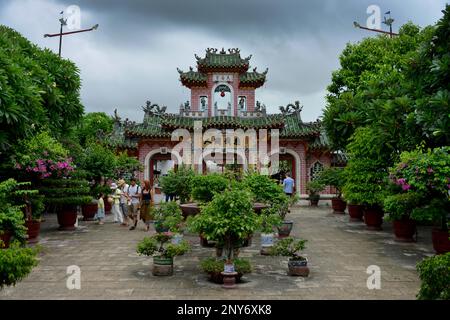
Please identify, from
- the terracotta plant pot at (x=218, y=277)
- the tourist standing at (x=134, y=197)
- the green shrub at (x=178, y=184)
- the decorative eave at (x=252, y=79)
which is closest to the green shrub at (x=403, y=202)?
the terracotta plant pot at (x=218, y=277)

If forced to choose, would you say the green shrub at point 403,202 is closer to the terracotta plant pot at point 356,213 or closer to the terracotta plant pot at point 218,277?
the terracotta plant pot at point 218,277

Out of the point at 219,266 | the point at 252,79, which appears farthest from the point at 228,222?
the point at 252,79

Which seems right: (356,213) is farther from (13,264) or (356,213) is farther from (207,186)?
(13,264)

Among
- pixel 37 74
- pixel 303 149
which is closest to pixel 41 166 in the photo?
pixel 37 74

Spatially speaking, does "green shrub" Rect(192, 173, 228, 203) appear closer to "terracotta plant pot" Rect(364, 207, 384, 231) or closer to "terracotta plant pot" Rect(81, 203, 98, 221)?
"terracotta plant pot" Rect(364, 207, 384, 231)

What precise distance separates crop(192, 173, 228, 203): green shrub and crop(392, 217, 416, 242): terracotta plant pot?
4385 millimetres

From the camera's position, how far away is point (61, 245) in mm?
9938

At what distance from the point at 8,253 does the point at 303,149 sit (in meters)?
22.1

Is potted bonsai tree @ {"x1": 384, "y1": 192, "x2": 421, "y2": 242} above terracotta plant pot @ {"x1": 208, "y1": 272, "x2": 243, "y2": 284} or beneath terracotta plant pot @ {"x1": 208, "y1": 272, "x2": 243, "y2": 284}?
above

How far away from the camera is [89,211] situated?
1541cm

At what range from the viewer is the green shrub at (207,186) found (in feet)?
35.8

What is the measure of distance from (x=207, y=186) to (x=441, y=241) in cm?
548

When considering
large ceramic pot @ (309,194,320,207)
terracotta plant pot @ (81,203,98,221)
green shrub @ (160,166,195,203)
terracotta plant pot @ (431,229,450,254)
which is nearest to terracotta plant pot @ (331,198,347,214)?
large ceramic pot @ (309,194,320,207)

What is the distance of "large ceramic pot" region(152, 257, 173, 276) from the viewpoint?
22.8ft
